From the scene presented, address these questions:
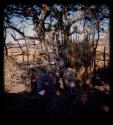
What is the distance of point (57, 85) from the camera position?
266 cm

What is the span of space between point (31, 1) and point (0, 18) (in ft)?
0.96

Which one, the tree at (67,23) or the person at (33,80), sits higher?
the tree at (67,23)

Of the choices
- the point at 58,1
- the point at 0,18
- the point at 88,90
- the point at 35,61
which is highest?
the point at 58,1

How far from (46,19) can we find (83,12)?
489 mm

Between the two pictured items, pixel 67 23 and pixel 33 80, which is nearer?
pixel 33 80

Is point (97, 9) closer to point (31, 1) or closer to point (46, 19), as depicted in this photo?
point (46, 19)

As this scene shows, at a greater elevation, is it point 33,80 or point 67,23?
point 67,23

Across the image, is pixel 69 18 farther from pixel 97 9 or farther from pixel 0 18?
pixel 0 18

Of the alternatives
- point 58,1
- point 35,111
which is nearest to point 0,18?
point 58,1

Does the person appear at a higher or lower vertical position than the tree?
lower

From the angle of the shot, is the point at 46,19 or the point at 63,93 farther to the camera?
the point at 46,19

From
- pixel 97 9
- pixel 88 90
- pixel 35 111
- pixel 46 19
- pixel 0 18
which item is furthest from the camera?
pixel 46 19

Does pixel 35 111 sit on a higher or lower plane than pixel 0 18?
lower

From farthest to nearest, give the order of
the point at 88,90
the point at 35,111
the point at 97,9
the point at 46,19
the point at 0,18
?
the point at 46,19, the point at 97,9, the point at 88,90, the point at 35,111, the point at 0,18
